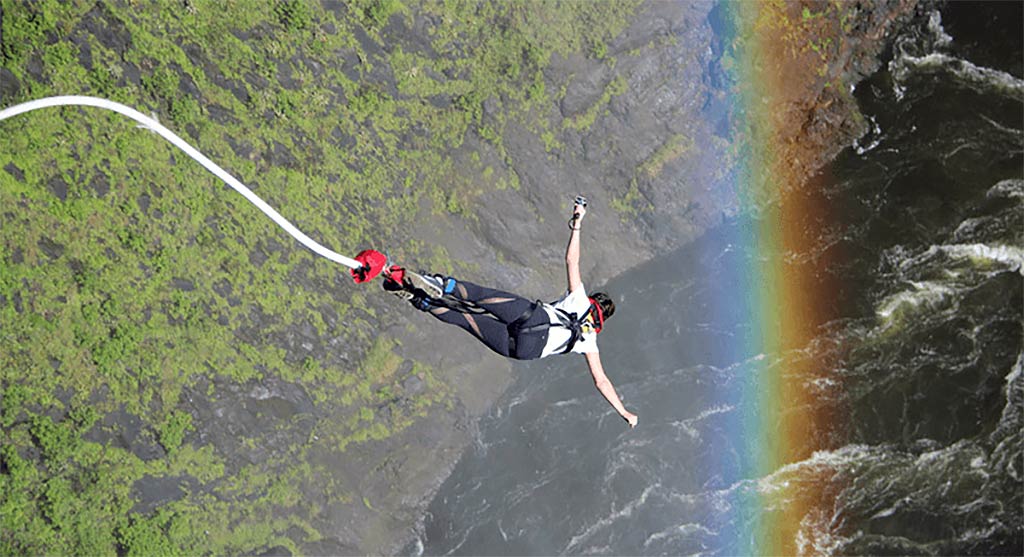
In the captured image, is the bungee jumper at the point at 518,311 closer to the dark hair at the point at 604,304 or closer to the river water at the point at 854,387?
the dark hair at the point at 604,304

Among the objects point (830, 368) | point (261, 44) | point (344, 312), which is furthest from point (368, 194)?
point (830, 368)

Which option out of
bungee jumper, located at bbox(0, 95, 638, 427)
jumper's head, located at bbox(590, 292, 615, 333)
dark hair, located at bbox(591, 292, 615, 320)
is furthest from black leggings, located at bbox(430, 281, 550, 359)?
dark hair, located at bbox(591, 292, 615, 320)

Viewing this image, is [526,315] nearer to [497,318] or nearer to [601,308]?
[497,318]

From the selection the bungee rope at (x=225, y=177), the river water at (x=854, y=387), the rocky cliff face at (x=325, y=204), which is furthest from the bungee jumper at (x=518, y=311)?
the river water at (x=854, y=387)

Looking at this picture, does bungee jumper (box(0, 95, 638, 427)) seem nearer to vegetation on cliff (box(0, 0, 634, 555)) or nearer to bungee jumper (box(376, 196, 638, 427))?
bungee jumper (box(376, 196, 638, 427))

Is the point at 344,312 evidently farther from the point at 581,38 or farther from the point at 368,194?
the point at 581,38
